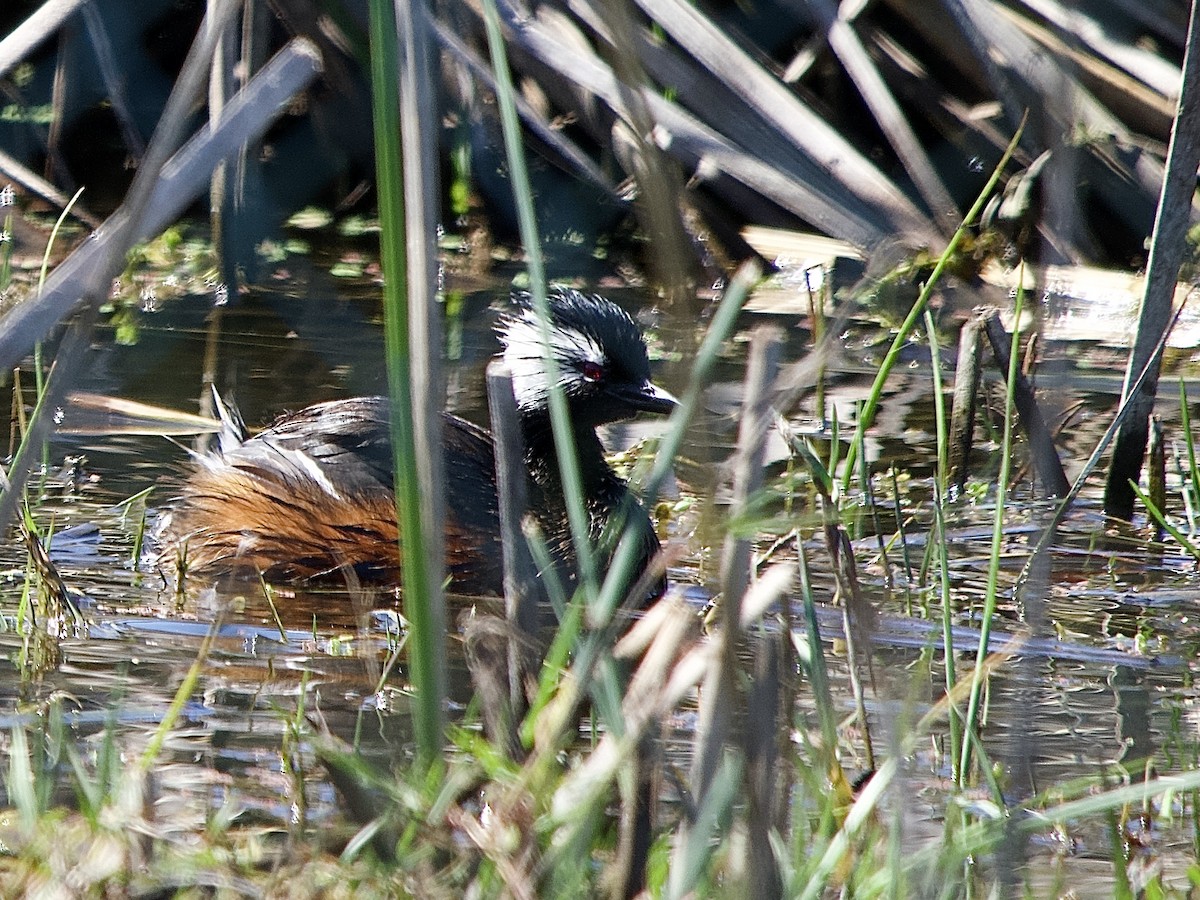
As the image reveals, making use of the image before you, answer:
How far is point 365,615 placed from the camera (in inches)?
88.2

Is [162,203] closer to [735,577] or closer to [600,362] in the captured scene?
[735,577]

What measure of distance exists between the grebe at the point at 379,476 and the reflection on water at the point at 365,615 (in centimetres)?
15

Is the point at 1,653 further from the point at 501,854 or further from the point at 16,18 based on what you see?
the point at 16,18

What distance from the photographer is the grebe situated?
4.15 m

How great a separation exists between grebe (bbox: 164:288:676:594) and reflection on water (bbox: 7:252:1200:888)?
0.50ft

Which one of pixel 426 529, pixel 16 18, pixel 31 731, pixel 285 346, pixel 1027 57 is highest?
pixel 16 18

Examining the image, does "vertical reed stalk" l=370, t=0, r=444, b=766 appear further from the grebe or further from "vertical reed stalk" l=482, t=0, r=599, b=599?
the grebe

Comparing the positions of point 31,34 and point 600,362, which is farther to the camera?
point 600,362

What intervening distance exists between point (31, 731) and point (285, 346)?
3060 mm

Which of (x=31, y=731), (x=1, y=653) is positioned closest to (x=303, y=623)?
(x=1, y=653)

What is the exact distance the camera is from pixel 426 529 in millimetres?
1611

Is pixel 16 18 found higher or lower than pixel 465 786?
higher

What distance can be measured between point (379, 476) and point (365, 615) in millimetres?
2093

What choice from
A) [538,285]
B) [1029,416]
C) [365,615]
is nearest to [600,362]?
[1029,416]
